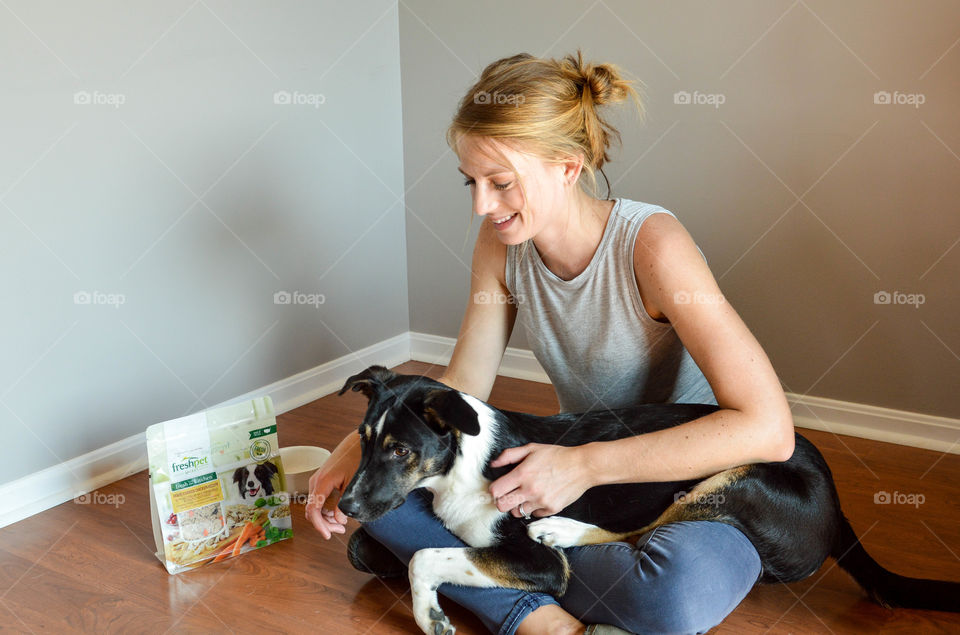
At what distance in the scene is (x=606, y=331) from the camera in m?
1.72

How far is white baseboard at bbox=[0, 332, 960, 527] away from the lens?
219 cm

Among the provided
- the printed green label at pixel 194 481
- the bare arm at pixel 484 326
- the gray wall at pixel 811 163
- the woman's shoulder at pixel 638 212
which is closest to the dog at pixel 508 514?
the bare arm at pixel 484 326

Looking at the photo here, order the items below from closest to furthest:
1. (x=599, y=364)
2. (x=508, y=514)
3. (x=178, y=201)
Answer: (x=508, y=514), (x=599, y=364), (x=178, y=201)

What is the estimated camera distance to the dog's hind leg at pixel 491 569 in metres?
1.49

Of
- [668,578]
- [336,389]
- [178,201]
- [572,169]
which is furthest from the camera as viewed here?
[336,389]

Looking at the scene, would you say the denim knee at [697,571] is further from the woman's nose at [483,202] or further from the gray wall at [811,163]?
the gray wall at [811,163]

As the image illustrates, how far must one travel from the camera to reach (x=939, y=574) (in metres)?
1.83

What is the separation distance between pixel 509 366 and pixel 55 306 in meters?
1.60

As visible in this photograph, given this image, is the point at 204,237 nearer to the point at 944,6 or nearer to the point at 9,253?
the point at 9,253
